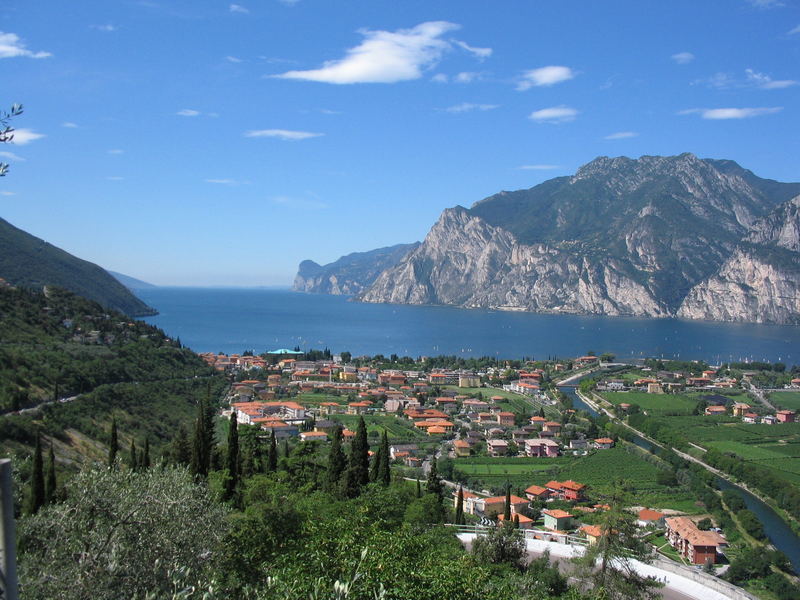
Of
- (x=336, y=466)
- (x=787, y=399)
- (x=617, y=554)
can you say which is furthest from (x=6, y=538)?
(x=787, y=399)

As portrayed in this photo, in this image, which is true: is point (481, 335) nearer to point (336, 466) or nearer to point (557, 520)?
point (557, 520)

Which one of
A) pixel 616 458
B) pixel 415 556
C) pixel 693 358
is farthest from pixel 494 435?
pixel 693 358

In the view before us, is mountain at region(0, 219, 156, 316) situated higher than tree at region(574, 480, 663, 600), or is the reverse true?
mountain at region(0, 219, 156, 316)

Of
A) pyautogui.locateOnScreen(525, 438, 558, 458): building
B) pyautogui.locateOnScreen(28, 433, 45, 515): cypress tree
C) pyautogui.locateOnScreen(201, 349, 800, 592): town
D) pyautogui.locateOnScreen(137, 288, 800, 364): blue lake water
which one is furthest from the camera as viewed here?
pyautogui.locateOnScreen(137, 288, 800, 364): blue lake water

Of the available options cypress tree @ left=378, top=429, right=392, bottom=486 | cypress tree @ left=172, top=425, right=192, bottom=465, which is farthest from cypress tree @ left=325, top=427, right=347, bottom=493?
cypress tree @ left=172, top=425, right=192, bottom=465

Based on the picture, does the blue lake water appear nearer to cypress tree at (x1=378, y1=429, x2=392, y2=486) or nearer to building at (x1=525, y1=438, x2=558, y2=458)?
building at (x1=525, y1=438, x2=558, y2=458)

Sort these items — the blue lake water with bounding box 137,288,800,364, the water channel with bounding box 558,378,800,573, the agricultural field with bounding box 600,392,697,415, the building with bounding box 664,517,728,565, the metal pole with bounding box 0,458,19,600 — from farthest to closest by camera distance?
the blue lake water with bounding box 137,288,800,364 < the agricultural field with bounding box 600,392,697,415 < the water channel with bounding box 558,378,800,573 < the building with bounding box 664,517,728,565 < the metal pole with bounding box 0,458,19,600

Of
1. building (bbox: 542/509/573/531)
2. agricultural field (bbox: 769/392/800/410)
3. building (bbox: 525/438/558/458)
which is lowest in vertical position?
building (bbox: 525/438/558/458)
